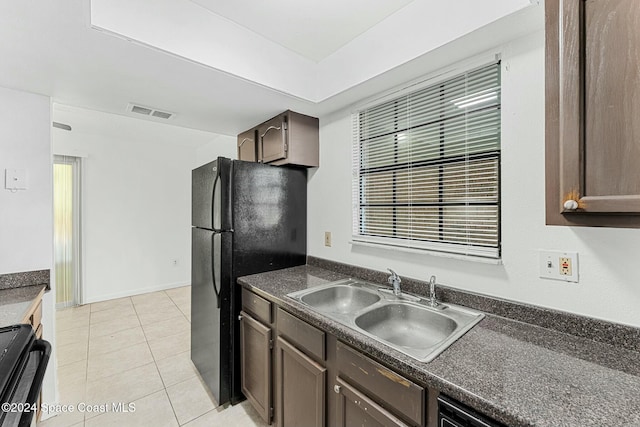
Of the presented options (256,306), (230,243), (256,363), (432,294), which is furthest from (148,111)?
(432,294)

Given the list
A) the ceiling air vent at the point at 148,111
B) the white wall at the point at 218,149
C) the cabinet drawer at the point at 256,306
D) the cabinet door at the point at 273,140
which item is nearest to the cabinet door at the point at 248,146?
the cabinet door at the point at 273,140

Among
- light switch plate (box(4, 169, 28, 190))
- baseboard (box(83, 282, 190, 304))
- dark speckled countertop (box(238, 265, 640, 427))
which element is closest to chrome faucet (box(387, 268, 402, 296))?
dark speckled countertop (box(238, 265, 640, 427))

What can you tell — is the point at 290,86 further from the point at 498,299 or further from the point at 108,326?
the point at 108,326

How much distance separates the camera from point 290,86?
73.8 inches

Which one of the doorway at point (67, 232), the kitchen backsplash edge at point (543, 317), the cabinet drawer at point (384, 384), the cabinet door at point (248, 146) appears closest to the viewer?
the cabinet drawer at point (384, 384)

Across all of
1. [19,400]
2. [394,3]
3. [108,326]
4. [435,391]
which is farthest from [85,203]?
[435,391]

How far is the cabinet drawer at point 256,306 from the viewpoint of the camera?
5.50 ft

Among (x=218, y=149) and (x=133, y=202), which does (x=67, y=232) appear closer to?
(x=133, y=202)

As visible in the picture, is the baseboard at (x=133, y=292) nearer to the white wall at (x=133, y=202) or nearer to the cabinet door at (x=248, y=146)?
the white wall at (x=133, y=202)

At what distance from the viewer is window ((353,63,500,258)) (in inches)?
54.7

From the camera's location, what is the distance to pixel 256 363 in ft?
5.84

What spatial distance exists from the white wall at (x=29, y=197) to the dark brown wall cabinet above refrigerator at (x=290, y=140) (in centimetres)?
145

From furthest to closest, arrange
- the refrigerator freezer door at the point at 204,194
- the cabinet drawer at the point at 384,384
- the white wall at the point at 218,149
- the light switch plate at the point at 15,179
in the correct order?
1. the white wall at the point at 218,149
2. the refrigerator freezer door at the point at 204,194
3. the light switch plate at the point at 15,179
4. the cabinet drawer at the point at 384,384

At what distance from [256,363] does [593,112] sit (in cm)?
199
